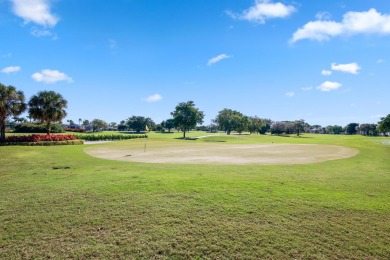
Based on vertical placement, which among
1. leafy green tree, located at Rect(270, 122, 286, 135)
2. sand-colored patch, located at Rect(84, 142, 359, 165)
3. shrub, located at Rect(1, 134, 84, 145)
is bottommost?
sand-colored patch, located at Rect(84, 142, 359, 165)

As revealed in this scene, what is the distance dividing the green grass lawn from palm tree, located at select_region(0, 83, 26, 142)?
1156 inches

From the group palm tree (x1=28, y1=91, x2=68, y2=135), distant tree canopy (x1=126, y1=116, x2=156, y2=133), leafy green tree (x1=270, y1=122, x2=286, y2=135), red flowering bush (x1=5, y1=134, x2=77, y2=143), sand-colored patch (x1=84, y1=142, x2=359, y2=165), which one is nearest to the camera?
sand-colored patch (x1=84, y1=142, x2=359, y2=165)

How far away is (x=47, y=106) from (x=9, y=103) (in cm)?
640

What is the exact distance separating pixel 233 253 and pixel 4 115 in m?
41.3

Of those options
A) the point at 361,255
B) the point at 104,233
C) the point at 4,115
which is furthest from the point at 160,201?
the point at 4,115

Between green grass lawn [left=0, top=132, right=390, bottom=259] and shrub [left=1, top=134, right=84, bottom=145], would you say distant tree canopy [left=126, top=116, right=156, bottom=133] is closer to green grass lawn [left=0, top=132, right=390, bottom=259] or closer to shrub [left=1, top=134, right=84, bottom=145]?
shrub [left=1, top=134, right=84, bottom=145]

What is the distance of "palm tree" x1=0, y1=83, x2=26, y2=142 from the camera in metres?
35.2

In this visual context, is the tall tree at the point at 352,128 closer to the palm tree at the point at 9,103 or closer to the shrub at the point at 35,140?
the shrub at the point at 35,140

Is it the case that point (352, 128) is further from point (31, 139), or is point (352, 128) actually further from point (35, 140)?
point (31, 139)

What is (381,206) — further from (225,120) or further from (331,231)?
(225,120)

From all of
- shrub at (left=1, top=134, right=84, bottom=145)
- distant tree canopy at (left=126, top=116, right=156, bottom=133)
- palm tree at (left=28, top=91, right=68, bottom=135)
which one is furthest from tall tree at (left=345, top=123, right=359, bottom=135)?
shrub at (left=1, top=134, right=84, bottom=145)

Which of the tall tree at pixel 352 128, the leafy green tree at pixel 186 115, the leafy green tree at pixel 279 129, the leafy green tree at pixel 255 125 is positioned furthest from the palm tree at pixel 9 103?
the tall tree at pixel 352 128

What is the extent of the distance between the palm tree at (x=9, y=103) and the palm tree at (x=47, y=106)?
308 centimetres

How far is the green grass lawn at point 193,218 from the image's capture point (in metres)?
6.22
